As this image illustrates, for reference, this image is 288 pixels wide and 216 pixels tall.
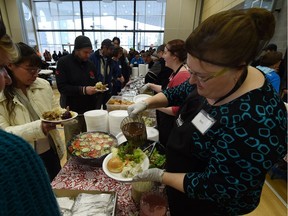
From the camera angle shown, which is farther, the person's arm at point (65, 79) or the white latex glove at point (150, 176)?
the person's arm at point (65, 79)

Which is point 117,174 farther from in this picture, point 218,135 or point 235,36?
point 235,36

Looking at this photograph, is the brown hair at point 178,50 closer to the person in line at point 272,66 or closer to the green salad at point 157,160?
the green salad at point 157,160

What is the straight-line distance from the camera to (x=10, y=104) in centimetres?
112

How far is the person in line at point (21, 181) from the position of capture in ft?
1.02

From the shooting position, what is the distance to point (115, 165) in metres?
0.91

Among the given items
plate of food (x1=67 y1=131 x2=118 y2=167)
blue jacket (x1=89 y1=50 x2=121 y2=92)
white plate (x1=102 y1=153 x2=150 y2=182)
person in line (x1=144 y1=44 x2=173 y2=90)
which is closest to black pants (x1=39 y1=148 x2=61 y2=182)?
plate of food (x1=67 y1=131 x2=118 y2=167)

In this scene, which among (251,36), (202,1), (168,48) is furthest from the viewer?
(202,1)

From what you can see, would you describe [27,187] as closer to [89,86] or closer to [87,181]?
[87,181]

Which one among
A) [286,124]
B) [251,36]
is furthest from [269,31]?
[286,124]

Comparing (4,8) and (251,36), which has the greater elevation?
(4,8)

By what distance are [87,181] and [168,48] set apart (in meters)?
1.42

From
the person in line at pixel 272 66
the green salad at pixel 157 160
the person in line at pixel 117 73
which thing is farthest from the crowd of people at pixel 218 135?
the person in line at pixel 117 73

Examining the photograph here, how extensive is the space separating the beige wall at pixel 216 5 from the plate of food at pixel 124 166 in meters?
4.45

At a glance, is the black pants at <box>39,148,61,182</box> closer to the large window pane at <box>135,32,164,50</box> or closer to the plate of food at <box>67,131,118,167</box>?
the plate of food at <box>67,131,118,167</box>
